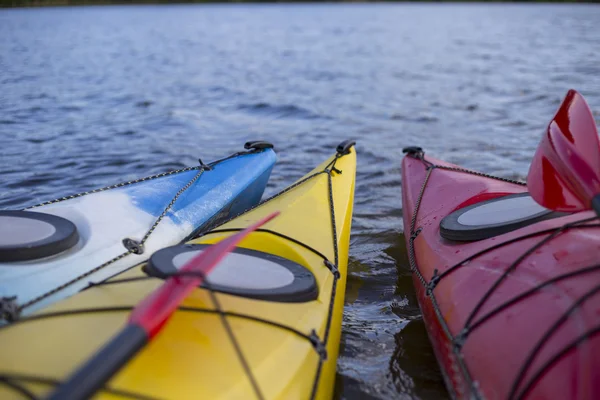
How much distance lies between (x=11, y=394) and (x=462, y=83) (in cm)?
1067

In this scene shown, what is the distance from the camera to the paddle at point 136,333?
1.49 m

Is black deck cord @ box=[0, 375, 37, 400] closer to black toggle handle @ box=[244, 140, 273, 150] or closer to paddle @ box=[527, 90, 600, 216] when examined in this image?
paddle @ box=[527, 90, 600, 216]

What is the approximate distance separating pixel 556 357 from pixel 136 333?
1504mm

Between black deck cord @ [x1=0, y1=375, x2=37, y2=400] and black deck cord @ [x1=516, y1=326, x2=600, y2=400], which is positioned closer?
black deck cord @ [x1=0, y1=375, x2=37, y2=400]

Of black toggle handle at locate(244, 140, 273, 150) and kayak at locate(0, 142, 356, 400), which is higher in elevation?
black toggle handle at locate(244, 140, 273, 150)

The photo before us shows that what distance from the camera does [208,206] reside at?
3.95 meters

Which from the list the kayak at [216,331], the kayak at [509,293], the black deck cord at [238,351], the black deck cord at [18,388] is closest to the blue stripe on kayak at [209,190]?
the kayak at [216,331]

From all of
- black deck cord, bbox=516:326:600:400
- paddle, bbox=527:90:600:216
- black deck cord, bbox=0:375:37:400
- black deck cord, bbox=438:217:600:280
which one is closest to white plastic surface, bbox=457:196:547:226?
black deck cord, bbox=438:217:600:280

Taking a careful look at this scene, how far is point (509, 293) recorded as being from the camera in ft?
8.36

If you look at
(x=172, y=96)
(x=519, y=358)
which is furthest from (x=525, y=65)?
(x=519, y=358)

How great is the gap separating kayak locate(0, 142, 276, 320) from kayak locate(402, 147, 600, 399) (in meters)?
1.40

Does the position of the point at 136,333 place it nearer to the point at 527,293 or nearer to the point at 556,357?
the point at 556,357

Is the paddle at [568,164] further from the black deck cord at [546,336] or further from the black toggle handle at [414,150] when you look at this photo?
the black toggle handle at [414,150]

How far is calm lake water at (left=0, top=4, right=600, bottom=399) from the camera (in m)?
3.78
